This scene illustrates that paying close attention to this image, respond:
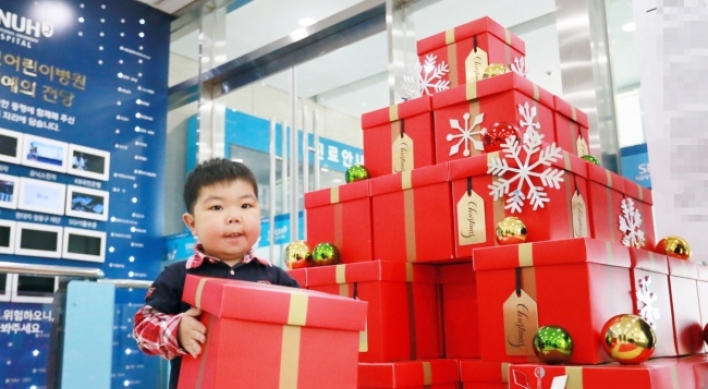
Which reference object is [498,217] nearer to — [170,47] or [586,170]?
[586,170]

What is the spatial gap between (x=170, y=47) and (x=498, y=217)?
3.63m

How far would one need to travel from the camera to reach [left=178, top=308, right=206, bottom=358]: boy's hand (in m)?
0.99

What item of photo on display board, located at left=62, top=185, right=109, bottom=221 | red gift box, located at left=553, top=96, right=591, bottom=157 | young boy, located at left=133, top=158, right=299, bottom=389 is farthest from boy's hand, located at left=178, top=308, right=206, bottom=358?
photo on display board, located at left=62, top=185, right=109, bottom=221

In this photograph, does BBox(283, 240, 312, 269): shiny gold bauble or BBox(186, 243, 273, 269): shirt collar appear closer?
BBox(186, 243, 273, 269): shirt collar

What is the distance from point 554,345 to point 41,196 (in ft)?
10.4

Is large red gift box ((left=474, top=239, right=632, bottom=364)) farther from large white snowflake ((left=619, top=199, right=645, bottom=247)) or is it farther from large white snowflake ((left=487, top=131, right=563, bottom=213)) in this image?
large white snowflake ((left=619, top=199, right=645, bottom=247))

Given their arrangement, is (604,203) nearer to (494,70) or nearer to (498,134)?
(498,134)

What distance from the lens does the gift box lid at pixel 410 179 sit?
1905 millimetres

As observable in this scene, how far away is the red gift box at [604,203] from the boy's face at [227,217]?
1073mm

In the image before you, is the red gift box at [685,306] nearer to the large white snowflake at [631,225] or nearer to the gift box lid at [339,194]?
the large white snowflake at [631,225]

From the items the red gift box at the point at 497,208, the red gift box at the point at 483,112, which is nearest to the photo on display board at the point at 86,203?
the red gift box at the point at 483,112

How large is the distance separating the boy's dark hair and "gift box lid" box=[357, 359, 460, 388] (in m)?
0.68

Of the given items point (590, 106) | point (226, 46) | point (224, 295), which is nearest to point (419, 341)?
point (224, 295)

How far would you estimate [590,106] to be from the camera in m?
2.70
